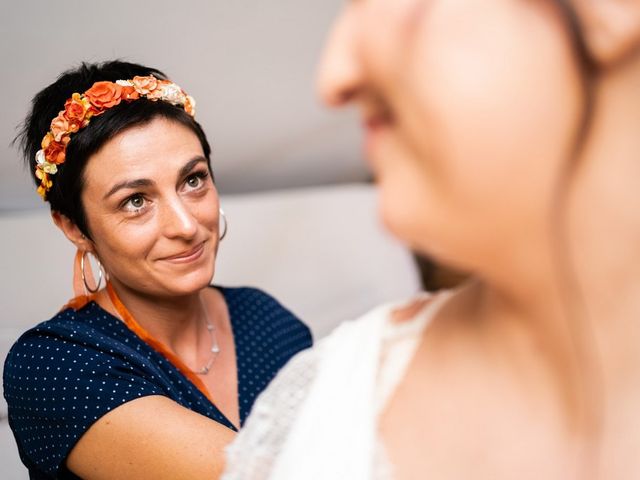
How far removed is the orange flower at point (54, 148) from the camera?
55.7 inches

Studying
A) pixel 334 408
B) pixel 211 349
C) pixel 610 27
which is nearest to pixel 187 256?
pixel 211 349

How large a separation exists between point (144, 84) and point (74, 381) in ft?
1.91

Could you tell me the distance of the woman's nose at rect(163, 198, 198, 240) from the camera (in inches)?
55.4

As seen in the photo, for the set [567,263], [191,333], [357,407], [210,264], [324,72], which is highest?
[324,72]

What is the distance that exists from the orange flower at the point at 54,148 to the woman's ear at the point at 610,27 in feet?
3.80

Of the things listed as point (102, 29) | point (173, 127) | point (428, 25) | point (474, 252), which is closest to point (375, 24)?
point (428, 25)

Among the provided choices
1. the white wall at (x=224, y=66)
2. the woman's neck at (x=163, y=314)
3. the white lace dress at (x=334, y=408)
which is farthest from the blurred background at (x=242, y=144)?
the white lace dress at (x=334, y=408)

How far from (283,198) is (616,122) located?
2011 millimetres

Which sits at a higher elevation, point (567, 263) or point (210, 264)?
point (567, 263)

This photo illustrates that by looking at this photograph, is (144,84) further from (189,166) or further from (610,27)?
(610,27)

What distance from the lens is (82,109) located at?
1.40 m

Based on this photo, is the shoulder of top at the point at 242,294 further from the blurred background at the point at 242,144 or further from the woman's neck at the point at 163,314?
the blurred background at the point at 242,144

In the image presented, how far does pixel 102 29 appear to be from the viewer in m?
2.18

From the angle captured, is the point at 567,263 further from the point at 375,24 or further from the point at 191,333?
the point at 191,333
